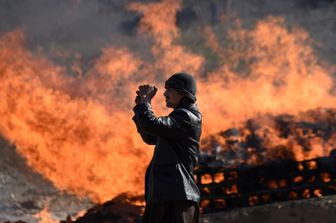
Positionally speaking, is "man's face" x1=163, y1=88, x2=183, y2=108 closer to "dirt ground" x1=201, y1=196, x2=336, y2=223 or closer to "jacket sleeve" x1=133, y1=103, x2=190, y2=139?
"jacket sleeve" x1=133, y1=103, x2=190, y2=139

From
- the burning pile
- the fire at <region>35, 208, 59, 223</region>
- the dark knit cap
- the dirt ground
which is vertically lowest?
the dark knit cap

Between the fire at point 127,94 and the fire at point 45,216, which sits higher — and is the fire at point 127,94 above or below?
above

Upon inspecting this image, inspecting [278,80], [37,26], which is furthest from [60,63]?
[278,80]

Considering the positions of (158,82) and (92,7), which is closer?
(158,82)

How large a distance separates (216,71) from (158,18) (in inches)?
119

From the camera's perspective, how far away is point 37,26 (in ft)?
68.8

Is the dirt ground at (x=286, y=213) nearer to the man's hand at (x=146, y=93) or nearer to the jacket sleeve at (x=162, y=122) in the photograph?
the jacket sleeve at (x=162, y=122)

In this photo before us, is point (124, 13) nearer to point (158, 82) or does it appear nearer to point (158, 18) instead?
Result: point (158, 18)

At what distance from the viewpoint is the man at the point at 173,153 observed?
3783 millimetres

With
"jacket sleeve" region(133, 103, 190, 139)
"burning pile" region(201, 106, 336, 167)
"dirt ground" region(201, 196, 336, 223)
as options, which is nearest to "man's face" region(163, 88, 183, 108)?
"jacket sleeve" region(133, 103, 190, 139)

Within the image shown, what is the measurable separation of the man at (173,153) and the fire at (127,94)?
8270 mm

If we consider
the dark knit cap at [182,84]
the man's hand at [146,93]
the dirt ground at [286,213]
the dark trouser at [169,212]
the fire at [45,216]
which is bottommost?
the dark trouser at [169,212]

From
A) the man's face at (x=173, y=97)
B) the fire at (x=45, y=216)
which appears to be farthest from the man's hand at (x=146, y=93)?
the fire at (x=45, y=216)

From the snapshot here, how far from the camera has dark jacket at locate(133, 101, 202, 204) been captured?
3766 millimetres
